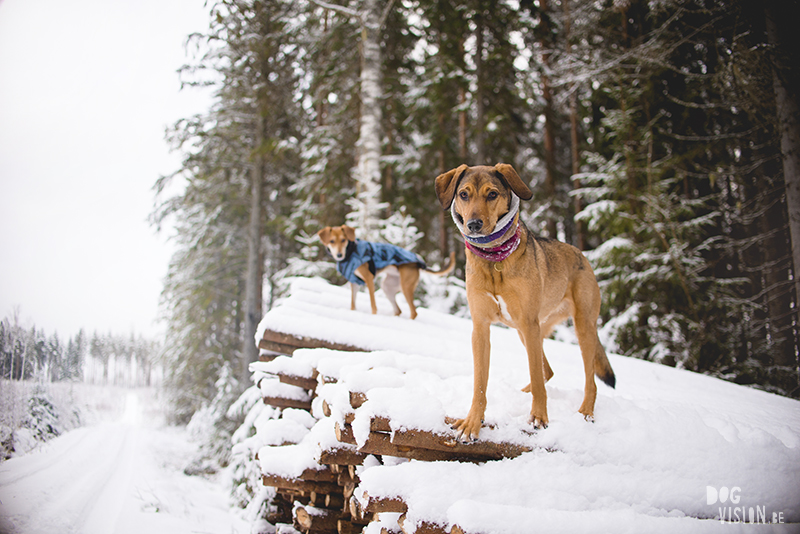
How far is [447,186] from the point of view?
2580 millimetres

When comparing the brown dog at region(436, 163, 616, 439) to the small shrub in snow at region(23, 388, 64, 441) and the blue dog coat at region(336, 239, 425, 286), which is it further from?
the small shrub in snow at region(23, 388, 64, 441)

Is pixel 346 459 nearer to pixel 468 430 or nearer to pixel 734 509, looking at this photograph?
pixel 468 430

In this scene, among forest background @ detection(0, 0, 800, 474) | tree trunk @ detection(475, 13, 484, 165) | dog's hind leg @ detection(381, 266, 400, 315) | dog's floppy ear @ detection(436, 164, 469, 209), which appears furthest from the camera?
tree trunk @ detection(475, 13, 484, 165)

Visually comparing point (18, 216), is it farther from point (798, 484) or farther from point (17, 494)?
point (798, 484)

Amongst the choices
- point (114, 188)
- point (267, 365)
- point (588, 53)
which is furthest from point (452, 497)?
point (588, 53)

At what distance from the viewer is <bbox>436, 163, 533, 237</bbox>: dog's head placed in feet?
7.45

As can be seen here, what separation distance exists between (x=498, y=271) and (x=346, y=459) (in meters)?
1.71

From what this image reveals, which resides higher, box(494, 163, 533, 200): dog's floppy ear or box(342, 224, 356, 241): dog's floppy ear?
box(342, 224, 356, 241): dog's floppy ear

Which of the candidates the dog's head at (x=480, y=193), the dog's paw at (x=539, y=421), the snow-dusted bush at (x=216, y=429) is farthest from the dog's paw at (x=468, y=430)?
the snow-dusted bush at (x=216, y=429)

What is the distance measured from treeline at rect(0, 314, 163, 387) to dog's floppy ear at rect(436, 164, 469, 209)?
3357 millimetres

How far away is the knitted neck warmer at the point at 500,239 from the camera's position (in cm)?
236

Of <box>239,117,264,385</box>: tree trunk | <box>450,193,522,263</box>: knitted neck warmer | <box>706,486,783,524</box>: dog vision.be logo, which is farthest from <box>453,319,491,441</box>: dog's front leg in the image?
<box>239,117,264,385</box>: tree trunk

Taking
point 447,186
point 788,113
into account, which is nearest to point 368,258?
point 447,186

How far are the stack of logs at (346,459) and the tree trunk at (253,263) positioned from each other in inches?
282
